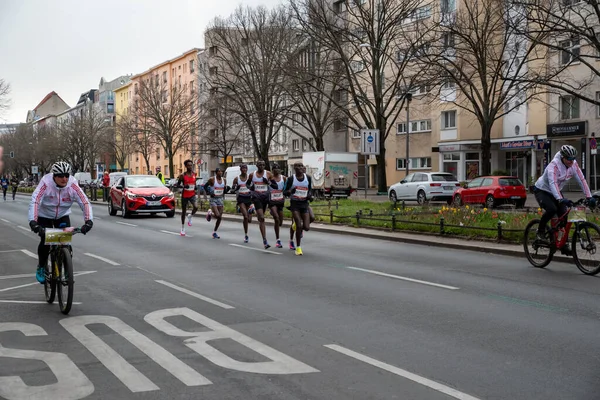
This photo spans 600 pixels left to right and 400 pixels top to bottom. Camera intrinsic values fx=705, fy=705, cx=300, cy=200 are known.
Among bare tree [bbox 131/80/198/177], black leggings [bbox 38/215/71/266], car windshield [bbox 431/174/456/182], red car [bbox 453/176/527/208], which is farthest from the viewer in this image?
bare tree [bbox 131/80/198/177]

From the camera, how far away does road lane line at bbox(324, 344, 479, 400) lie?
15.7 ft

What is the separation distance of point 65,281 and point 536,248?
25.2 ft

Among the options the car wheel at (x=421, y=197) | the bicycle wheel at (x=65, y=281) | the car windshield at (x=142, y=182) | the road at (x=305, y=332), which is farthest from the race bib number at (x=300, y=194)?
the car wheel at (x=421, y=197)

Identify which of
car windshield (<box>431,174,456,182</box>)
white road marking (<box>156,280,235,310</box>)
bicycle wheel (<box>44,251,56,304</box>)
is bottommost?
white road marking (<box>156,280,235,310</box>)

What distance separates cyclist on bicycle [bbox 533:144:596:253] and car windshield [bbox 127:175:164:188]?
804 inches

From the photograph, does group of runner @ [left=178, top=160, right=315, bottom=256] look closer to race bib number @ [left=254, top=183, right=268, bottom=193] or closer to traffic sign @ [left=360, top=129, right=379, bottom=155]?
race bib number @ [left=254, top=183, right=268, bottom=193]

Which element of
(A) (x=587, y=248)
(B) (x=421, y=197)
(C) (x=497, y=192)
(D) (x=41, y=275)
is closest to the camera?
(D) (x=41, y=275)

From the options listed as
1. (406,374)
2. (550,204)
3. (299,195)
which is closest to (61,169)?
(406,374)

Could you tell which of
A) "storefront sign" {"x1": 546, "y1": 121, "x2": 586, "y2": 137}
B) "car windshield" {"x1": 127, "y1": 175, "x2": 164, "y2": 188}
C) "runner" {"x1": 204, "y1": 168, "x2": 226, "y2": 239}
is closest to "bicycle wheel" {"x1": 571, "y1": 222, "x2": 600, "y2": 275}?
"runner" {"x1": 204, "y1": 168, "x2": 226, "y2": 239}

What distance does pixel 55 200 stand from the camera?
8406 millimetres

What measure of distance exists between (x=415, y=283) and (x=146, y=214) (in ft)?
75.5

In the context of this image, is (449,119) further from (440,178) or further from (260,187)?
(260,187)

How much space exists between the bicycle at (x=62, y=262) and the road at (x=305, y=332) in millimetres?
257

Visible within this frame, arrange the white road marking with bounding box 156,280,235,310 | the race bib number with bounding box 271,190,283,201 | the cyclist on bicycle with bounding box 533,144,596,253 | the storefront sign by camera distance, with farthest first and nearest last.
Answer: the storefront sign < the race bib number with bounding box 271,190,283,201 < the cyclist on bicycle with bounding box 533,144,596,253 < the white road marking with bounding box 156,280,235,310
